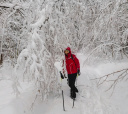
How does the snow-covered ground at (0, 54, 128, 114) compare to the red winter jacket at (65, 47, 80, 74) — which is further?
the red winter jacket at (65, 47, 80, 74)

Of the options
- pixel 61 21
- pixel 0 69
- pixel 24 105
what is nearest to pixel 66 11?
pixel 61 21

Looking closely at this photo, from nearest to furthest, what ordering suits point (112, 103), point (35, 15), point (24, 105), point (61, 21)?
point (35, 15) < point (61, 21) < point (24, 105) < point (112, 103)

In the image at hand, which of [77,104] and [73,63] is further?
[73,63]

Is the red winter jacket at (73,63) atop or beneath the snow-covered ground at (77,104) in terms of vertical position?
atop

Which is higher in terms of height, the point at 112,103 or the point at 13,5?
the point at 13,5

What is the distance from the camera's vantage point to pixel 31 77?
2.92 m

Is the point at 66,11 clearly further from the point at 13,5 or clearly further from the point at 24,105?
the point at 24,105

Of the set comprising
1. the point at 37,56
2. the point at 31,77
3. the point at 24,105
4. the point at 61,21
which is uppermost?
the point at 61,21

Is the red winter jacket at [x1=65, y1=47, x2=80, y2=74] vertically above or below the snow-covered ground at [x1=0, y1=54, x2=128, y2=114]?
above

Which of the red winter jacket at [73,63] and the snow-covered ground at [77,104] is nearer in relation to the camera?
the snow-covered ground at [77,104]

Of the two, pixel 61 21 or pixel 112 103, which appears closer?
pixel 61 21

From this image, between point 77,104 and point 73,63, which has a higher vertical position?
point 73,63

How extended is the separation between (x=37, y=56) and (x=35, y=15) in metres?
1.14

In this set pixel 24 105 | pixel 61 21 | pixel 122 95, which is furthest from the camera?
pixel 122 95
